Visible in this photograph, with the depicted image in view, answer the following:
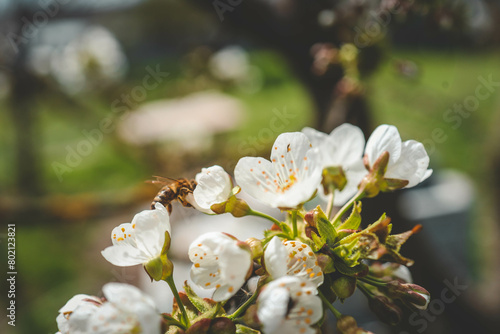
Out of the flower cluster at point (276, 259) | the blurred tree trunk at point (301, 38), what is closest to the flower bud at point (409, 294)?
the flower cluster at point (276, 259)

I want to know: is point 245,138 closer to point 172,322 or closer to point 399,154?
point 399,154

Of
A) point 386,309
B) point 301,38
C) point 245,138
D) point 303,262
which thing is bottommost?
point 245,138

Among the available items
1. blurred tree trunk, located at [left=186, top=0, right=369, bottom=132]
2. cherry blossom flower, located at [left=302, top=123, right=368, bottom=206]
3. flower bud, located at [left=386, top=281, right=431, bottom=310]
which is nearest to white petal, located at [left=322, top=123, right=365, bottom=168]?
cherry blossom flower, located at [left=302, top=123, right=368, bottom=206]

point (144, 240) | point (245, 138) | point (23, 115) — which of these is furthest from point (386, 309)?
point (23, 115)

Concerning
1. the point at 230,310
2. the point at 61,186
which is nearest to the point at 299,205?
the point at 230,310

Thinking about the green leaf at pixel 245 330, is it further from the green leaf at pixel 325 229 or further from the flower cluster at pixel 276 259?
the green leaf at pixel 325 229

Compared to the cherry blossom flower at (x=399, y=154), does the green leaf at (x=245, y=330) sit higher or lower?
lower
